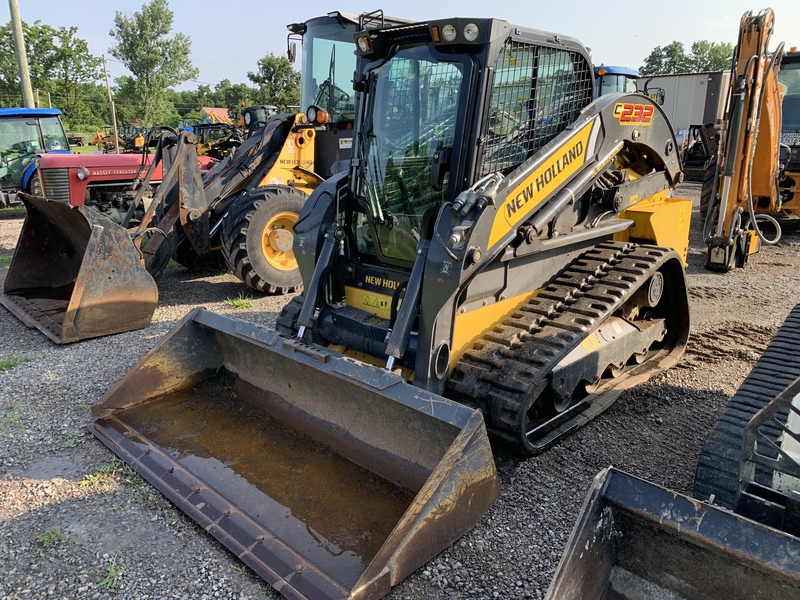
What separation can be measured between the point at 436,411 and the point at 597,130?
2336mm

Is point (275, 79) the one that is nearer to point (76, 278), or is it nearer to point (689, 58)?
point (76, 278)

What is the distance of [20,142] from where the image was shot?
13.9 metres

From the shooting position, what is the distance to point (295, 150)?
762 centimetres

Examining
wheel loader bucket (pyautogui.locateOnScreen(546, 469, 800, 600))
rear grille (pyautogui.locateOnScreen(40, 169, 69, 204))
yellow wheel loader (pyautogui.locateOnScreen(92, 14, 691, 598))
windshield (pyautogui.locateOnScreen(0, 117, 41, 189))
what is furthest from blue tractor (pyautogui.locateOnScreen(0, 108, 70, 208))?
wheel loader bucket (pyautogui.locateOnScreen(546, 469, 800, 600))

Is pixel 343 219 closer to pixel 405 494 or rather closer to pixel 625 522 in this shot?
pixel 405 494

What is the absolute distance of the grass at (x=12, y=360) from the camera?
496 cm

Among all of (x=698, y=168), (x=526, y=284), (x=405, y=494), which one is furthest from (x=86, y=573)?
(x=698, y=168)

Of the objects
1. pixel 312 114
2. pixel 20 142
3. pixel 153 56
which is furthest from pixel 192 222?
pixel 153 56

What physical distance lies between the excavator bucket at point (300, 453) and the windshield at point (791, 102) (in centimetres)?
907

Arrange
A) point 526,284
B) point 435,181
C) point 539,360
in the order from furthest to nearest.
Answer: point 526,284
point 435,181
point 539,360

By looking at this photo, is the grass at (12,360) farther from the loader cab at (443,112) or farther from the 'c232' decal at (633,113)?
the 'c232' decal at (633,113)

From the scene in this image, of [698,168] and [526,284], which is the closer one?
[526,284]

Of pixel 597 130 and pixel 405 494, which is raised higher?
pixel 597 130

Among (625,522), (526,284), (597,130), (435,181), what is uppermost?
(597,130)
